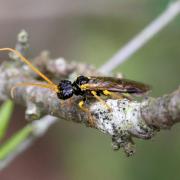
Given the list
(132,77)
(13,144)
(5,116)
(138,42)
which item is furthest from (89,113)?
(132,77)

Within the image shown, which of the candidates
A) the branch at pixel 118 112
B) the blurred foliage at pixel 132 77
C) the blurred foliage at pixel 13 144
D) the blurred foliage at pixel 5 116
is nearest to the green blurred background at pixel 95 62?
the blurred foliage at pixel 132 77

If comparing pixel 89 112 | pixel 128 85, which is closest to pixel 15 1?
pixel 128 85

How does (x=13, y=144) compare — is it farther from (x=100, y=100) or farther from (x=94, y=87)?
(x=100, y=100)

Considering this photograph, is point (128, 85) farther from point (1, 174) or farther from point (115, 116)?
point (1, 174)

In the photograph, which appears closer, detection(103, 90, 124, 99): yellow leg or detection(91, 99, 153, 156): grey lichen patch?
detection(91, 99, 153, 156): grey lichen patch

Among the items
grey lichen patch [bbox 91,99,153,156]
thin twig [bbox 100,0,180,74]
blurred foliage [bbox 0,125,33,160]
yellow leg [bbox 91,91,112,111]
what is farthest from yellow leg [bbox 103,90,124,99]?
blurred foliage [bbox 0,125,33,160]

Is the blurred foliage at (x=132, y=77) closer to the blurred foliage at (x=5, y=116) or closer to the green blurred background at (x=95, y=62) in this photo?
the green blurred background at (x=95, y=62)

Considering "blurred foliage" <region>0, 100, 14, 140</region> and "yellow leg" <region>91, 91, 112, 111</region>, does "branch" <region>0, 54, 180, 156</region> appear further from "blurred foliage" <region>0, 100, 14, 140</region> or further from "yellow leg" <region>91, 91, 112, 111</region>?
"blurred foliage" <region>0, 100, 14, 140</region>
